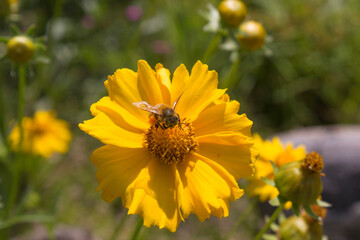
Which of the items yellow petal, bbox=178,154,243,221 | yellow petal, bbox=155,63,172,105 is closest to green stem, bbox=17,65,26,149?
yellow petal, bbox=155,63,172,105

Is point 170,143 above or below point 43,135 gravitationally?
above

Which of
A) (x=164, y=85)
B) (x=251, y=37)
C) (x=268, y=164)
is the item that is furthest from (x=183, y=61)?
(x=164, y=85)

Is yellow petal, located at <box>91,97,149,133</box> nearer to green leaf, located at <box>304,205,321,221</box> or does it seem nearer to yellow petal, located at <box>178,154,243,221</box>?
yellow petal, located at <box>178,154,243,221</box>

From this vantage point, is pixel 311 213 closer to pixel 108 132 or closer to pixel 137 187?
pixel 137 187

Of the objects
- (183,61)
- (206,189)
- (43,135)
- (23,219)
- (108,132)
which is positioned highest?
(108,132)

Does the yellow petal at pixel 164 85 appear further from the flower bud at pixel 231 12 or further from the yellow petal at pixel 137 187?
the flower bud at pixel 231 12

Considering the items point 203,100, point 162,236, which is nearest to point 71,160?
point 162,236
